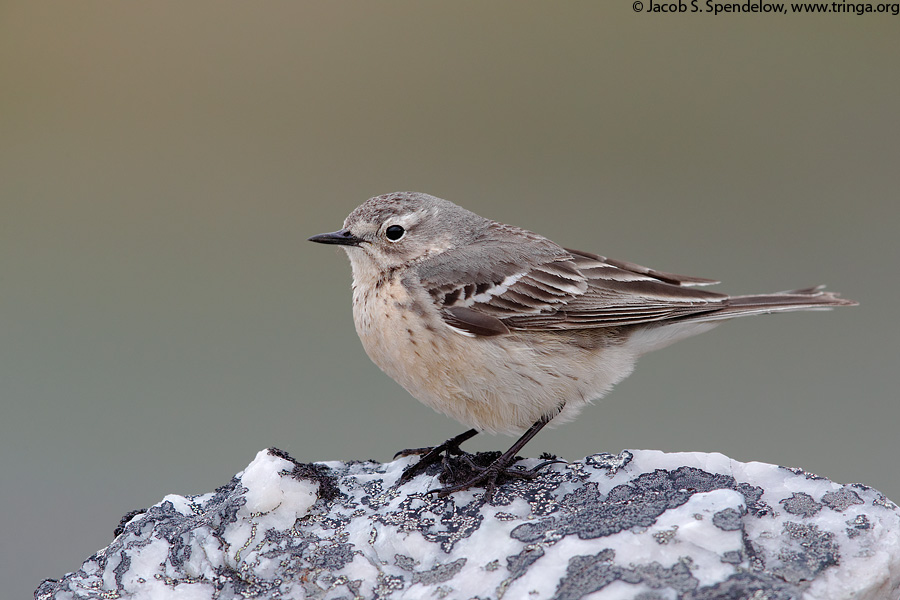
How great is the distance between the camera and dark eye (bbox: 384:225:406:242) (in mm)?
4789

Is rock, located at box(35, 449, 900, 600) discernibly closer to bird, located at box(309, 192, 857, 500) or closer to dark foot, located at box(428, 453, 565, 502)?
dark foot, located at box(428, 453, 565, 502)

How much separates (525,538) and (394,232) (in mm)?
2150

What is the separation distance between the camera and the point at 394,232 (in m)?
4.81

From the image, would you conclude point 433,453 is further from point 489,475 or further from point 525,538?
point 525,538

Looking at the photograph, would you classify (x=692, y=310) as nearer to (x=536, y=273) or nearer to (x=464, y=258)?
(x=536, y=273)

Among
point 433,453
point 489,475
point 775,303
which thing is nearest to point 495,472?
point 489,475

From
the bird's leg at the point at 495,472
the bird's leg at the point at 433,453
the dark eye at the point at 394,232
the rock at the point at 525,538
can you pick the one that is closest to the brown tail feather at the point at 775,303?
the rock at the point at 525,538

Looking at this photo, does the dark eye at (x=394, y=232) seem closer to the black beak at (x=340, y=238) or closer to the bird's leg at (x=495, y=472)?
the black beak at (x=340, y=238)

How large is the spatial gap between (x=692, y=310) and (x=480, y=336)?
1.24 meters

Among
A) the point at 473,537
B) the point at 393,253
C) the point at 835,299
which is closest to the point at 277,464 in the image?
the point at 473,537

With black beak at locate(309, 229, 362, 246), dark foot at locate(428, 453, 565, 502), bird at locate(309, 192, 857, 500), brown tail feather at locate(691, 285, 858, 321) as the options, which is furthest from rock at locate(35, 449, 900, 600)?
black beak at locate(309, 229, 362, 246)

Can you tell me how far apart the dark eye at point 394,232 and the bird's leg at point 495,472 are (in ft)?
4.49

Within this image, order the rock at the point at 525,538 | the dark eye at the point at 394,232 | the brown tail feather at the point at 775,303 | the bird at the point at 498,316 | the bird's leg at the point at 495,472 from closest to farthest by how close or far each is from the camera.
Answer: the rock at the point at 525,538, the bird's leg at the point at 495,472, the bird at the point at 498,316, the brown tail feather at the point at 775,303, the dark eye at the point at 394,232

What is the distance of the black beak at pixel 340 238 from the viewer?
473 cm
